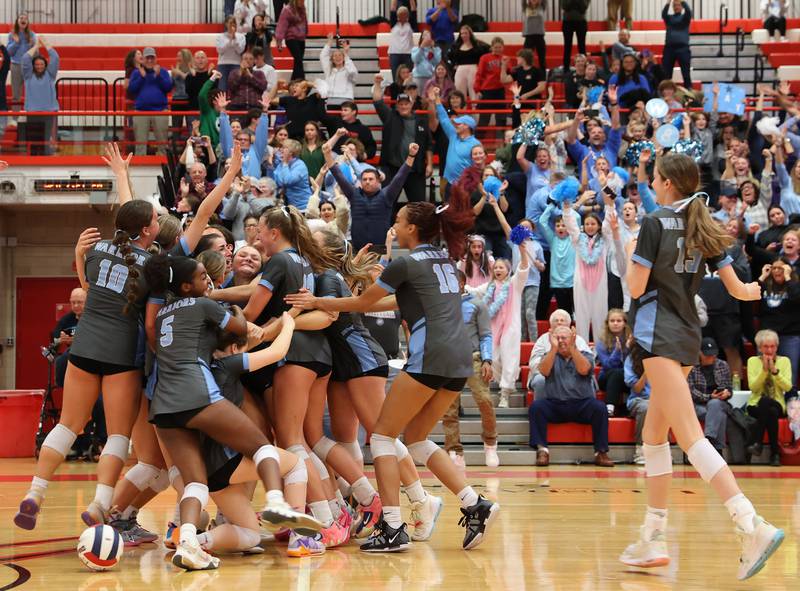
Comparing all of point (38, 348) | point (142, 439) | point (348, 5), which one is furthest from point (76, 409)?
point (348, 5)

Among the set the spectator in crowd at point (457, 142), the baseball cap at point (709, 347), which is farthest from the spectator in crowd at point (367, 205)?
the baseball cap at point (709, 347)

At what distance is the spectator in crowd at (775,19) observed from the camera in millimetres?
21156

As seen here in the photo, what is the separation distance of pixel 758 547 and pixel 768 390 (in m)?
6.94

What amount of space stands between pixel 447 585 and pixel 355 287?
2438mm

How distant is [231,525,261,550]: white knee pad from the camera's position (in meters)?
6.19

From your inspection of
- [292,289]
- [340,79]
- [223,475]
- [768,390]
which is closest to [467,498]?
[223,475]

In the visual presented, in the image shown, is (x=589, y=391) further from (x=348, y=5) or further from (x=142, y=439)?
(x=348, y=5)

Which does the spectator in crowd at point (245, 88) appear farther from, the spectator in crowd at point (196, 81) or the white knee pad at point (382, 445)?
the white knee pad at point (382, 445)

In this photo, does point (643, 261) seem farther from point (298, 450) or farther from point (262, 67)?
point (262, 67)

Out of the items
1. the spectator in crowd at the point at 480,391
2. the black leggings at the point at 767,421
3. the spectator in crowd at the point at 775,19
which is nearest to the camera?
the spectator in crowd at the point at 480,391

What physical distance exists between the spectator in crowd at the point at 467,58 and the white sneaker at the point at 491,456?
26.8 feet

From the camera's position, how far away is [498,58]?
18.0 metres

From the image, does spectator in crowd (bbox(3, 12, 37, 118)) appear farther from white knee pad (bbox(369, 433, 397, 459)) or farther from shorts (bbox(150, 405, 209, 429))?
white knee pad (bbox(369, 433, 397, 459))

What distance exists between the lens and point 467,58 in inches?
723
